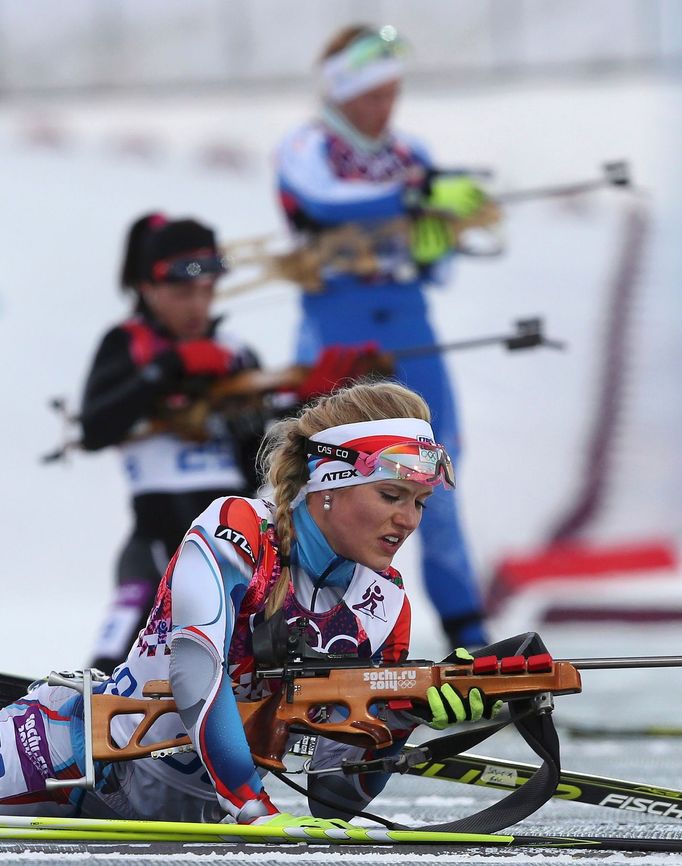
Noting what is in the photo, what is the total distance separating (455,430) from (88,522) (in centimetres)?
223

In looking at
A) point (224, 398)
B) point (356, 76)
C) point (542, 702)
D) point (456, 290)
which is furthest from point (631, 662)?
point (456, 290)

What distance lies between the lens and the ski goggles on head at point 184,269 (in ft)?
18.2

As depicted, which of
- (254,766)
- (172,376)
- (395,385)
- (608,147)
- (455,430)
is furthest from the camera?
(608,147)

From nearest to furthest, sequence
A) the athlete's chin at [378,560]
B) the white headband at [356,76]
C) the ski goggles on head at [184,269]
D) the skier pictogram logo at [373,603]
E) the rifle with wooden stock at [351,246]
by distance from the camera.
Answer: the athlete's chin at [378,560] < the skier pictogram logo at [373,603] < the ski goggles on head at [184,269] < the rifle with wooden stock at [351,246] < the white headband at [356,76]

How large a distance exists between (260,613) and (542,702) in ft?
1.44

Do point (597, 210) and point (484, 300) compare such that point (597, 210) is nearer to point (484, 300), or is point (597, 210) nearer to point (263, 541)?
point (484, 300)

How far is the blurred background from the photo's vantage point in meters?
7.28

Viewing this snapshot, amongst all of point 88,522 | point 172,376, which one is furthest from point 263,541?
point 88,522

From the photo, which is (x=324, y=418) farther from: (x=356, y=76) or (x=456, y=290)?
(x=456, y=290)

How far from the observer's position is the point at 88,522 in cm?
729

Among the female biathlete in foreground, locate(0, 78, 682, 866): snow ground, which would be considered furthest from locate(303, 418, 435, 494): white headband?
locate(0, 78, 682, 866): snow ground

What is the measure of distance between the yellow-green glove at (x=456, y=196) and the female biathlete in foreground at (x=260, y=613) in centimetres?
359

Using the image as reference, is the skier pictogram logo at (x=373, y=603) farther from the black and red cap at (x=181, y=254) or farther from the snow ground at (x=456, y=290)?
the snow ground at (x=456, y=290)

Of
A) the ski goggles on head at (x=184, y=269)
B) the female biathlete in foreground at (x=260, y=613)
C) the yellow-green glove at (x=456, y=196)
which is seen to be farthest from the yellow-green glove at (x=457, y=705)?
the yellow-green glove at (x=456, y=196)
